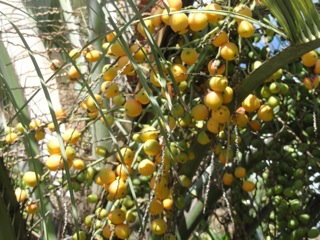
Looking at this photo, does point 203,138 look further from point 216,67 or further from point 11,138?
point 11,138

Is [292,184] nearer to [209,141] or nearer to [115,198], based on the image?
[209,141]

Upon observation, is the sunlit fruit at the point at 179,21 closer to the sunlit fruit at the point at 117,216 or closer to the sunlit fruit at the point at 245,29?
the sunlit fruit at the point at 245,29

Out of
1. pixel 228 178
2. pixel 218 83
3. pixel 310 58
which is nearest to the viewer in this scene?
pixel 218 83

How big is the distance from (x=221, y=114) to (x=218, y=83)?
6 cm

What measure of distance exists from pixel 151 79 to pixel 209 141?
0.21 m

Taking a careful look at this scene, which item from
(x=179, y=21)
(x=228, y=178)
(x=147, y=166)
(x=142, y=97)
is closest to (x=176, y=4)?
(x=179, y=21)

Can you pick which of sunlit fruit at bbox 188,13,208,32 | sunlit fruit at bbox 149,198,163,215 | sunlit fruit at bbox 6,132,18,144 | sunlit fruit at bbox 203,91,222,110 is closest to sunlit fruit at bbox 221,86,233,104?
sunlit fruit at bbox 203,91,222,110

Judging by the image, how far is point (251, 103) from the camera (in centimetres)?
121

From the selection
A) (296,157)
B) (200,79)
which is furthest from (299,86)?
(200,79)

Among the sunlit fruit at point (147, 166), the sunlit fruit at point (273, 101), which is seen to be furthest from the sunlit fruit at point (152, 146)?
the sunlit fruit at point (273, 101)

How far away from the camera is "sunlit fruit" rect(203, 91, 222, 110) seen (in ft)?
3.65

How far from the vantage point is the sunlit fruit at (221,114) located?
1129 millimetres

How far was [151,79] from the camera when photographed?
44.0 inches

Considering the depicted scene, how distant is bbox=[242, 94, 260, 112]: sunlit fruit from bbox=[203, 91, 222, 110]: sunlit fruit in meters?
0.10
